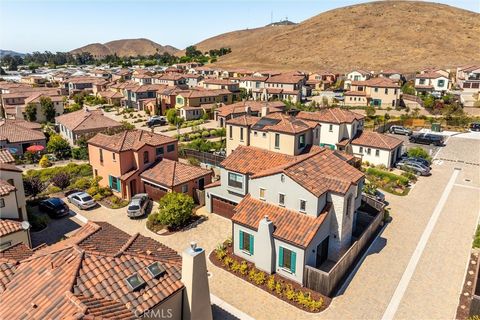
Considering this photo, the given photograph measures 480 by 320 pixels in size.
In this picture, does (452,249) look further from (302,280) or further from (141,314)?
(141,314)

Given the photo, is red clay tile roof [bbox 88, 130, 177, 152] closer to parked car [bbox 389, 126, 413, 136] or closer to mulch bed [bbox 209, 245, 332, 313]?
mulch bed [bbox 209, 245, 332, 313]

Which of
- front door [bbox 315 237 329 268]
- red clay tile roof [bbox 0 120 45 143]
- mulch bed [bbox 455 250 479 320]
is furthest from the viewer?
red clay tile roof [bbox 0 120 45 143]

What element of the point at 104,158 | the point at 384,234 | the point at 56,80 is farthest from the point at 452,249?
the point at 56,80

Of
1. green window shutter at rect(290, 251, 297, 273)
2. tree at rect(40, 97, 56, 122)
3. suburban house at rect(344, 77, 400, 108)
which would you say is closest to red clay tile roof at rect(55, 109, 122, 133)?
tree at rect(40, 97, 56, 122)

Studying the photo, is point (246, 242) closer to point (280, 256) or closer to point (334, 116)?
point (280, 256)

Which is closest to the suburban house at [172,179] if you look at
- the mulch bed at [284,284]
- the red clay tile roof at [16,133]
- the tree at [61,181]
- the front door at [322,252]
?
the tree at [61,181]

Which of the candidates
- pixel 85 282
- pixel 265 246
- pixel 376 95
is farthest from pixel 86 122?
pixel 376 95
